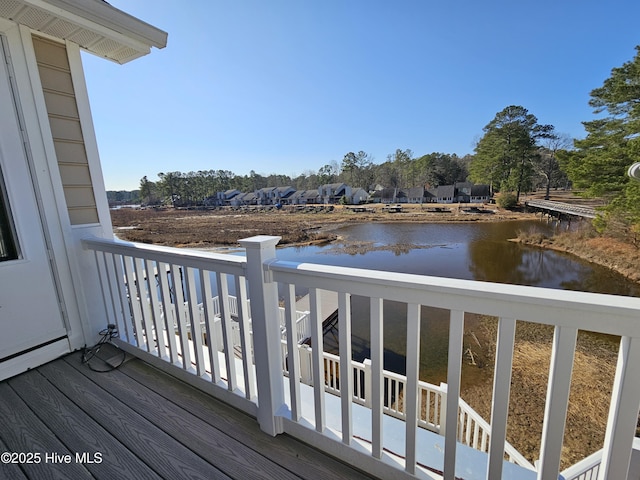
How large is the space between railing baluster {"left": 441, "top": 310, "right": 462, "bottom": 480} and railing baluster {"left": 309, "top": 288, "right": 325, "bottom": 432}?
0.45 m

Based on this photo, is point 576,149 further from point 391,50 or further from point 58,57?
point 58,57

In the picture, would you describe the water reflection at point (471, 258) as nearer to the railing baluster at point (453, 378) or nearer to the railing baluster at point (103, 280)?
the railing baluster at point (103, 280)

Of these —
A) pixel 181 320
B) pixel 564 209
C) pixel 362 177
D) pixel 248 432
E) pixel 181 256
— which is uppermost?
pixel 362 177

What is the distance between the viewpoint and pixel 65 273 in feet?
6.10

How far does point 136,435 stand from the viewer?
1.24m

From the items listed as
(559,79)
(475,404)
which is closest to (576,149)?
(559,79)

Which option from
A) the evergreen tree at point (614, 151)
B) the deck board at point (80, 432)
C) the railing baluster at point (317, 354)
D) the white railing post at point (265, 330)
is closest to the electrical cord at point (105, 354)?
the deck board at point (80, 432)

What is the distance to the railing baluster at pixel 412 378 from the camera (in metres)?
0.81

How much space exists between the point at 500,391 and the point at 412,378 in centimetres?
23

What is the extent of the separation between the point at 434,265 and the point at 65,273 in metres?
11.4

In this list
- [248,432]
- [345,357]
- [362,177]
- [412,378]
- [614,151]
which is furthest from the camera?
[362,177]

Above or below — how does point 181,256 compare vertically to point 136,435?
above

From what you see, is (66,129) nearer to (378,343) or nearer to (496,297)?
(378,343)

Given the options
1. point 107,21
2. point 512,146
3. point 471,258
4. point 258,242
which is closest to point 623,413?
point 258,242
